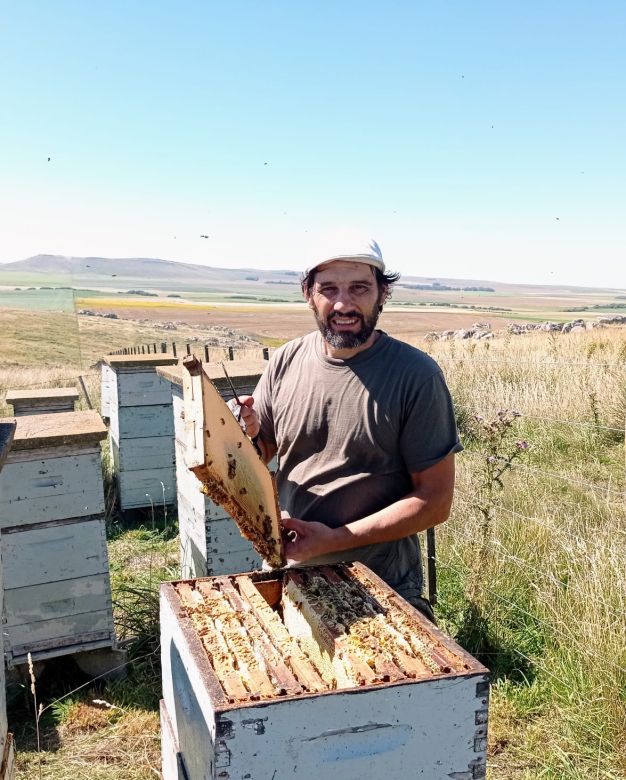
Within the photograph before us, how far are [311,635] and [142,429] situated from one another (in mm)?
4978

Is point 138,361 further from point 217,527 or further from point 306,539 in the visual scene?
point 306,539

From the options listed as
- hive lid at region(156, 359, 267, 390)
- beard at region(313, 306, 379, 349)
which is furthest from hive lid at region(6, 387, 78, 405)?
beard at region(313, 306, 379, 349)

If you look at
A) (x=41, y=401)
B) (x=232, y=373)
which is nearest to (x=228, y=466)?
(x=232, y=373)

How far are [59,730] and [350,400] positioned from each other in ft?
8.68

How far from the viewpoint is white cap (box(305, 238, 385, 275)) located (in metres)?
2.09

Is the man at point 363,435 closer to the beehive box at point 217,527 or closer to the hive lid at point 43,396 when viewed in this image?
the beehive box at point 217,527

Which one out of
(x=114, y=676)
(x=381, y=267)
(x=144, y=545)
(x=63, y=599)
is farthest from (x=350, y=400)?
(x=144, y=545)

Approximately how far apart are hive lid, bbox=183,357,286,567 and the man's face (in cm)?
57

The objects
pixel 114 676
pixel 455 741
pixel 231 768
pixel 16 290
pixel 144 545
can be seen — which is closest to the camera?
pixel 231 768

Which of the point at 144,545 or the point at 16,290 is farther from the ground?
the point at 16,290

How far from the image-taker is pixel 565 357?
1164 centimetres

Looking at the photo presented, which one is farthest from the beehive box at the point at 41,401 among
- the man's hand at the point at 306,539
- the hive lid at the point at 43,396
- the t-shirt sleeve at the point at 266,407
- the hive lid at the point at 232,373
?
the man's hand at the point at 306,539

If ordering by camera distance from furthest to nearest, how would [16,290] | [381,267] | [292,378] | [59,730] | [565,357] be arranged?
[16,290], [565,357], [59,730], [292,378], [381,267]

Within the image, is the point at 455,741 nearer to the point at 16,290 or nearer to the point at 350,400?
the point at 350,400
